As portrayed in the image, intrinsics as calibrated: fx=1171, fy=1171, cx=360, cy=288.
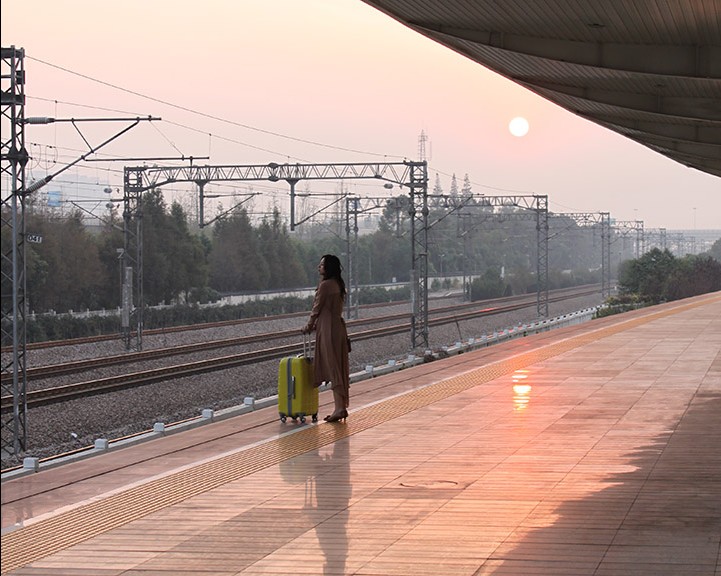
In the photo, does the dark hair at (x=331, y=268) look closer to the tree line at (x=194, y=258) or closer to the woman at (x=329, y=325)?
the woman at (x=329, y=325)

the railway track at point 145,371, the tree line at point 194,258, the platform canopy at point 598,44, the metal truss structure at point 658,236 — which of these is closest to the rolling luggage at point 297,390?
the platform canopy at point 598,44

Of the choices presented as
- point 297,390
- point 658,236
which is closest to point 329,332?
point 297,390

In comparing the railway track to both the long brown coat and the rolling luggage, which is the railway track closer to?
the rolling luggage

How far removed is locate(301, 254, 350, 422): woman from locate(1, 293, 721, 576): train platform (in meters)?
0.60

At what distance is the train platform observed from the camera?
20.0ft

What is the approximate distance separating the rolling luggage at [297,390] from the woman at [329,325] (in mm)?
206

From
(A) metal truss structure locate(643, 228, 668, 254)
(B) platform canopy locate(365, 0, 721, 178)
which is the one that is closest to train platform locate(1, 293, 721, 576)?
(B) platform canopy locate(365, 0, 721, 178)

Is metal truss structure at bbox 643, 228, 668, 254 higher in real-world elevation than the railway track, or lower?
higher

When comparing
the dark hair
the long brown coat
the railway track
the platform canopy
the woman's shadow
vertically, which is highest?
the platform canopy

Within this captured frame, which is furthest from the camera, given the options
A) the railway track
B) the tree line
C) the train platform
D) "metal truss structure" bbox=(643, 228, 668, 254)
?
"metal truss structure" bbox=(643, 228, 668, 254)

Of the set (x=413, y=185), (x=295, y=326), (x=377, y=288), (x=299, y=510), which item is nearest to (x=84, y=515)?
(x=299, y=510)

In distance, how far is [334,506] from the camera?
297 inches

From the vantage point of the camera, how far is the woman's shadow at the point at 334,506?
20.3 ft

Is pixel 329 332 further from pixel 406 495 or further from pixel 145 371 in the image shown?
pixel 145 371
